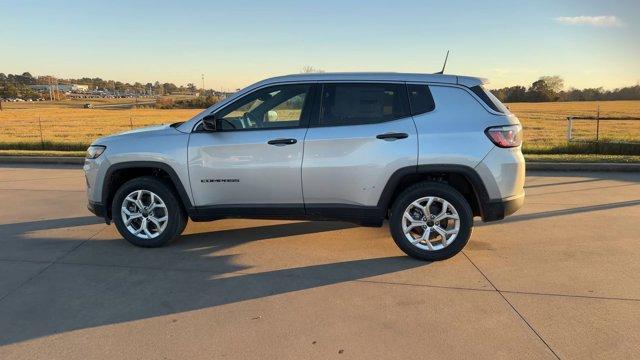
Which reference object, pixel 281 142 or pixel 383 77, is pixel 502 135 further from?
pixel 281 142

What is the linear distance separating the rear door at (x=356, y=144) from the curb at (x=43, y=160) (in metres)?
8.09

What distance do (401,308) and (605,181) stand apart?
6.77 metres

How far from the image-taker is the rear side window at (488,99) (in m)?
4.72

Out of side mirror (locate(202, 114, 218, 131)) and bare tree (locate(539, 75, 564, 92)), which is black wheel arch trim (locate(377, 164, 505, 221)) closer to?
side mirror (locate(202, 114, 218, 131))

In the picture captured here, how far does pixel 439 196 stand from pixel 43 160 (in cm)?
988

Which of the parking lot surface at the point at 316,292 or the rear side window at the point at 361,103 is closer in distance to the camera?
the parking lot surface at the point at 316,292

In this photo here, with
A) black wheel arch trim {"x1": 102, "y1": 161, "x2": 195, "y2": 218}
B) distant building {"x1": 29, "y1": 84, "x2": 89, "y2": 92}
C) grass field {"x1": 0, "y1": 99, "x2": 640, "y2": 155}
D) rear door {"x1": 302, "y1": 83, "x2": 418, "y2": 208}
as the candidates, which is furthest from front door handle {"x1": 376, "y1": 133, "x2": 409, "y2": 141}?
distant building {"x1": 29, "y1": 84, "x2": 89, "y2": 92}

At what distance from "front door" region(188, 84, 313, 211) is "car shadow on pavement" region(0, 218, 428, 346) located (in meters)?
0.64

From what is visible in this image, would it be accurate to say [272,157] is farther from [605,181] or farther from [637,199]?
[605,181]

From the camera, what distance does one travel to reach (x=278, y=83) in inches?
197

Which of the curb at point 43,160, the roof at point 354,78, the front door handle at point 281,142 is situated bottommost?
the curb at point 43,160

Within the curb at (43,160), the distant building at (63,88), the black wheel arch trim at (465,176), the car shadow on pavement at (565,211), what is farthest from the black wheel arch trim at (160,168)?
the distant building at (63,88)

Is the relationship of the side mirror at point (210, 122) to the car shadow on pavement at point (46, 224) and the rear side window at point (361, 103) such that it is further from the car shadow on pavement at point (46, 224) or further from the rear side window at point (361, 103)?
the car shadow on pavement at point (46, 224)

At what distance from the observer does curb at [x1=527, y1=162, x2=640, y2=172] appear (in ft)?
32.0
